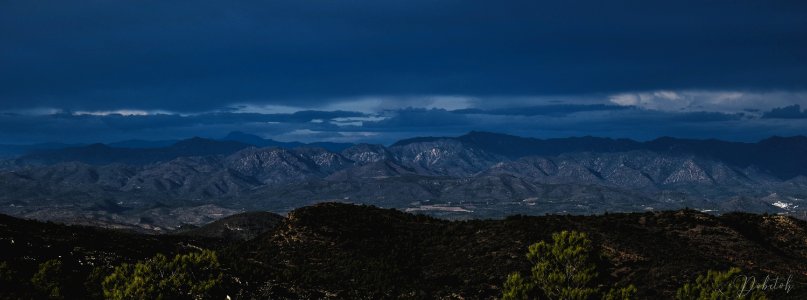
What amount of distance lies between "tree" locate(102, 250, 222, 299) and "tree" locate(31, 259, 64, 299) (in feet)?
14.4

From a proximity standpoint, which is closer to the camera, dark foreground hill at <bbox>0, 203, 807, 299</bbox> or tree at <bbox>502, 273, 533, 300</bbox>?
tree at <bbox>502, 273, 533, 300</bbox>

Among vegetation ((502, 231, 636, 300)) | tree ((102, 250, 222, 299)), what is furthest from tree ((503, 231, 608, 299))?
tree ((102, 250, 222, 299))

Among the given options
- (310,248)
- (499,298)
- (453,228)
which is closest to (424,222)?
(453,228)

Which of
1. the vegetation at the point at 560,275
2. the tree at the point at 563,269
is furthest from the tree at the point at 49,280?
the tree at the point at 563,269

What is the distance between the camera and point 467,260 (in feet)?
360

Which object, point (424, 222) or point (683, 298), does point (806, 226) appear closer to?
point (424, 222)

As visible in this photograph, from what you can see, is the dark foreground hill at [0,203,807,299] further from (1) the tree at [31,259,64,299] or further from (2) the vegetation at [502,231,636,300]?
(1) the tree at [31,259,64,299]

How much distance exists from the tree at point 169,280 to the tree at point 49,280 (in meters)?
4.40

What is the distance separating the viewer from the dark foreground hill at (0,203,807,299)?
85.0 metres

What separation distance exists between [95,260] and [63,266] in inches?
296

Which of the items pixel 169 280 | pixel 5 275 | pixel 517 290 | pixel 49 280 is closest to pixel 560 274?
pixel 517 290

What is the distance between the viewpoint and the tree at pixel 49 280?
5725cm

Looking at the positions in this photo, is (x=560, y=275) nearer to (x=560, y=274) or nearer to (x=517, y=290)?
(x=560, y=274)

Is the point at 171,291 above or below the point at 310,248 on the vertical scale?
above
